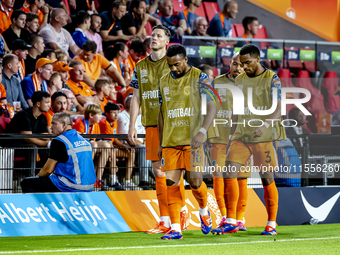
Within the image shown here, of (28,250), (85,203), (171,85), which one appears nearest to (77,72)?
(85,203)

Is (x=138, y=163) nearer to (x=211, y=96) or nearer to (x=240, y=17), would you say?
(x=211, y=96)

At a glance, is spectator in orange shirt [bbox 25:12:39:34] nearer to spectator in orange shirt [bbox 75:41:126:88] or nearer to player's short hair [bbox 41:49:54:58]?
player's short hair [bbox 41:49:54:58]

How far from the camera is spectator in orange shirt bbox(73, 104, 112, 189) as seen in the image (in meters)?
6.31

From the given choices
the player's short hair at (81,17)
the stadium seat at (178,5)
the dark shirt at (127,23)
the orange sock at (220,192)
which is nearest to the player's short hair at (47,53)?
the player's short hair at (81,17)

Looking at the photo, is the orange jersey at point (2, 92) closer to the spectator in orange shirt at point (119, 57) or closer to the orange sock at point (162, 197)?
the spectator in orange shirt at point (119, 57)

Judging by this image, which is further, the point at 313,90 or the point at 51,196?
the point at 313,90

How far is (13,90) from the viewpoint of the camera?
25.1ft

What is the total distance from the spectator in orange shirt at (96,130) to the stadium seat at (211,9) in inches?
299

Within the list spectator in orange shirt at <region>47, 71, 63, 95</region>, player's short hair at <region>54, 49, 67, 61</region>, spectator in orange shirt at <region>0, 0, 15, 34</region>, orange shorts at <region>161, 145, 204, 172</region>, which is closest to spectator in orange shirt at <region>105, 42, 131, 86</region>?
player's short hair at <region>54, 49, 67, 61</region>

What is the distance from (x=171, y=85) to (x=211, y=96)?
0.43 metres

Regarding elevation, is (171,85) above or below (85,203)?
above

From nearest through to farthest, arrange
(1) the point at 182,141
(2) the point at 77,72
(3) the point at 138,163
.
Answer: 1. (1) the point at 182,141
2. (3) the point at 138,163
3. (2) the point at 77,72

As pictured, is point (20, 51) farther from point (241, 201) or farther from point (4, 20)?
point (241, 201)

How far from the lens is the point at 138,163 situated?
6.49 metres
